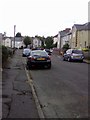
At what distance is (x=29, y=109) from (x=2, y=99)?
1.68 meters

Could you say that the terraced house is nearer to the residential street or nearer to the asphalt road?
the asphalt road

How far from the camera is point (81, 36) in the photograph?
3147 inches

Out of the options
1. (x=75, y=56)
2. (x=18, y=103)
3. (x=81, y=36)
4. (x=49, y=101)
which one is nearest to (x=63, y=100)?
(x=49, y=101)

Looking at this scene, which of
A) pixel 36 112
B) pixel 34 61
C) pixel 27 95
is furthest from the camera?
pixel 34 61

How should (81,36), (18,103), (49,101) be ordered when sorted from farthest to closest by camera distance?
(81,36), (49,101), (18,103)

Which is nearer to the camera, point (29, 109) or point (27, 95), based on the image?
point (29, 109)

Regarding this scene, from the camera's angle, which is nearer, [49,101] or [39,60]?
[49,101]

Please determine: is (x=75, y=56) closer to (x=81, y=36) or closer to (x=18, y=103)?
(x=18, y=103)

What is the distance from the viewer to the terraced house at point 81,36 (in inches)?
2972

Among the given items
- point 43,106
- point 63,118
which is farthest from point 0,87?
point 63,118

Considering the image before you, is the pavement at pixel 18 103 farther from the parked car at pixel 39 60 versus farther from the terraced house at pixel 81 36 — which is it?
the terraced house at pixel 81 36

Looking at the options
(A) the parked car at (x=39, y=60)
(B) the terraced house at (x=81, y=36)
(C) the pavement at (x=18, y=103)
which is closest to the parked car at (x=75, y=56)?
(A) the parked car at (x=39, y=60)

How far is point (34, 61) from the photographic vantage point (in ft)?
78.8

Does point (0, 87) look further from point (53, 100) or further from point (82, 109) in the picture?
point (82, 109)
